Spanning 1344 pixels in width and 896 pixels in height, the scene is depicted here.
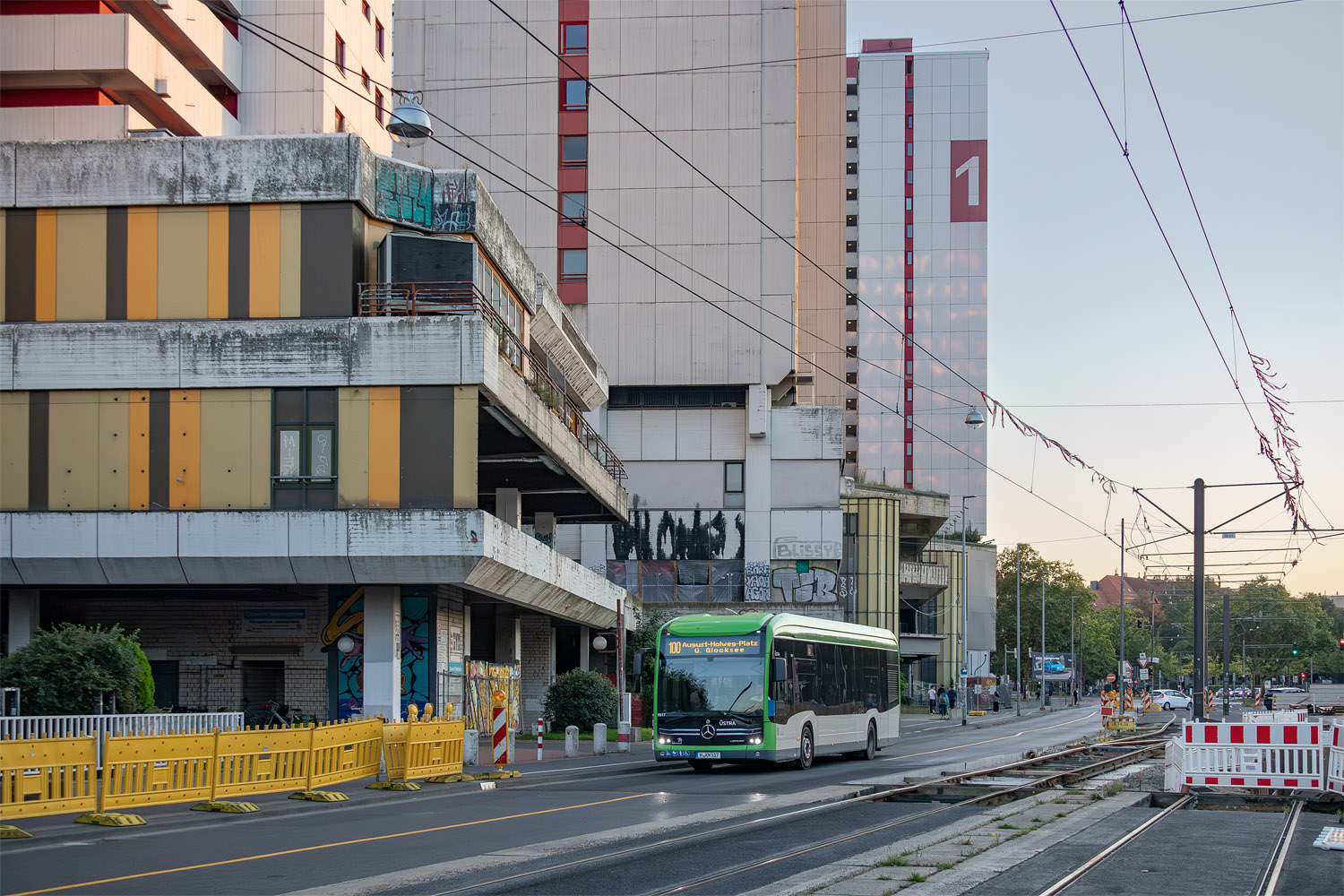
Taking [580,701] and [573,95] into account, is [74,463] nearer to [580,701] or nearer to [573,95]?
[580,701]

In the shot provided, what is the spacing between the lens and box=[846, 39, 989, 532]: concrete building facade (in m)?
134

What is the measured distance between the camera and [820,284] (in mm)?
95375

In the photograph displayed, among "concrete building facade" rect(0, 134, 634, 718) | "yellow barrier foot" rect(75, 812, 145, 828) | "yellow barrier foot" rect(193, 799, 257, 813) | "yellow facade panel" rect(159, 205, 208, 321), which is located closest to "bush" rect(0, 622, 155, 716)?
"concrete building facade" rect(0, 134, 634, 718)

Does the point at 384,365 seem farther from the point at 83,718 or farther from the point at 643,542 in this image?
the point at 643,542

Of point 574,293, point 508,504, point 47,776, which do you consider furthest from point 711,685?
point 574,293

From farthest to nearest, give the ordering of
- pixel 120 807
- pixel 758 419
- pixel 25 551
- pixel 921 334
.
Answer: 1. pixel 921 334
2. pixel 758 419
3. pixel 25 551
4. pixel 120 807

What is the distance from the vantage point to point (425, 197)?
33531 mm

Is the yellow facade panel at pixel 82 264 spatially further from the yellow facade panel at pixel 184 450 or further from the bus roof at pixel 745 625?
the bus roof at pixel 745 625

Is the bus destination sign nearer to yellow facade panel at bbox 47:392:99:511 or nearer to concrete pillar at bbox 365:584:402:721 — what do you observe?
concrete pillar at bbox 365:584:402:721

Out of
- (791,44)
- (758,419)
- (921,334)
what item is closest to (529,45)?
(791,44)

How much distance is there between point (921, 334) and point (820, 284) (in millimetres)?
41064

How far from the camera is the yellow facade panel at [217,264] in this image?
104ft

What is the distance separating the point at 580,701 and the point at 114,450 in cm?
1678

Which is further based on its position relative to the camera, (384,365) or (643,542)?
(643,542)
